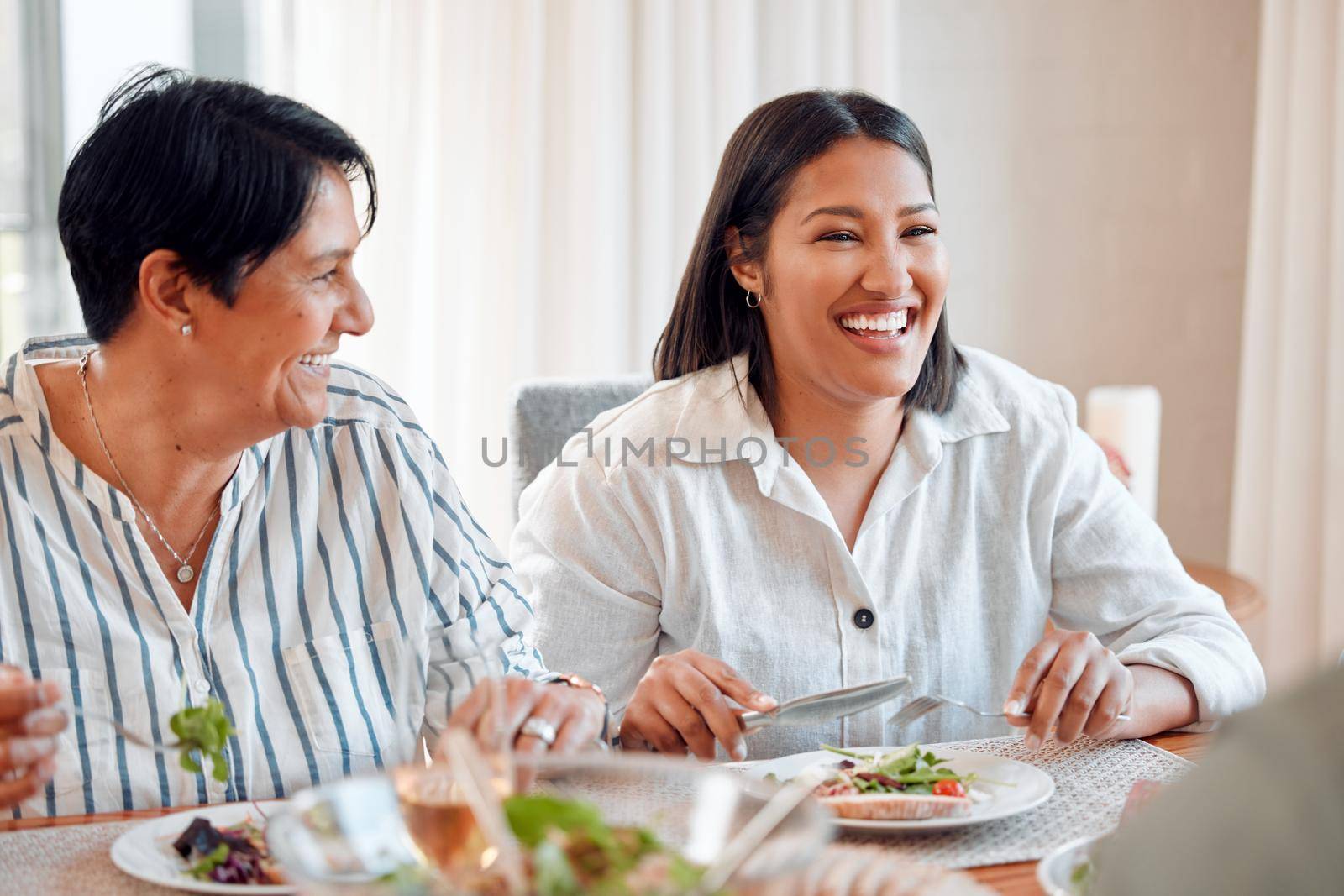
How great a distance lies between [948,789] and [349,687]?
0.62 meters

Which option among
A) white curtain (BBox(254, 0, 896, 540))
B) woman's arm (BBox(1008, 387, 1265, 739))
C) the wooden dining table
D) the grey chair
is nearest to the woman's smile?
woman's arm (BBox(1008, 387, 1265, 739))

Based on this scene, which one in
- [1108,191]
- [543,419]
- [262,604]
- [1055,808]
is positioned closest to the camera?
[1055,808]

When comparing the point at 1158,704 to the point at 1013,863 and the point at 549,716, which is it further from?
the point at 549,716

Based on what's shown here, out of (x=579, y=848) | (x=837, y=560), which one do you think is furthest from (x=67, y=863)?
(x=837, y=560)

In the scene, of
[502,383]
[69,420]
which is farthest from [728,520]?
[502,383]

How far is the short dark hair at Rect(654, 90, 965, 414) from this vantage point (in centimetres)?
172

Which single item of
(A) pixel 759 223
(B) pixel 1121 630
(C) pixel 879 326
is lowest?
(B) pixel 1121 630

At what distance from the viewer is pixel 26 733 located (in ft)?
3.12

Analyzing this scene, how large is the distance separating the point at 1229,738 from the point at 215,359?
1056mm

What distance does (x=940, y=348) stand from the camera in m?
1.79

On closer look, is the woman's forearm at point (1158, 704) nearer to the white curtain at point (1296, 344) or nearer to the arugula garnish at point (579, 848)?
the arugula garnish at point (579, 848)

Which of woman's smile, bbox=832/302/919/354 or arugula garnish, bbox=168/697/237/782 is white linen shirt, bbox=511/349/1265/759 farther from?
arugula garnish, bbox=168/697/237/782

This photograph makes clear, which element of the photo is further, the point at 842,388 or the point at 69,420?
the point at 842,388

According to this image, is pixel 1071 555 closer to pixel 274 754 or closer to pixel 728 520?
pixel 728 520
